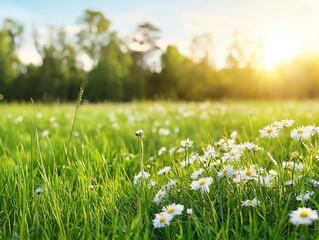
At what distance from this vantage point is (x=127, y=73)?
1960 inches

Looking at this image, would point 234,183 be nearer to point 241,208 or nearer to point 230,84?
point 241,208

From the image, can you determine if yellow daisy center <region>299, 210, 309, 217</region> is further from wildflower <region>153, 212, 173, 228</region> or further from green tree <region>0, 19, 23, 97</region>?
green tree <region>0, 19, 23, 97</region>

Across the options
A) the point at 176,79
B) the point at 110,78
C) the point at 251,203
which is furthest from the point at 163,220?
the point at 176,79

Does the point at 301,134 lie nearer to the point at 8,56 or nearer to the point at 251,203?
the point at 251,203

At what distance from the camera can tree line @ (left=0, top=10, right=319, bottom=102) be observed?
151ft

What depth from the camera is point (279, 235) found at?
202 cm

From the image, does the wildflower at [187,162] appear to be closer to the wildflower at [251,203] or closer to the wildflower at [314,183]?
the wildflower at [251,203]

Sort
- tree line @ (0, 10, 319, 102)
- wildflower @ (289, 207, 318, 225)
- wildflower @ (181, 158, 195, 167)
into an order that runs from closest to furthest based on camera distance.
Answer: wildflower @ (289, 207, 318, 225) < wildflower @ (181, 158, 195, 167) < tree line @ (0, 10, 319, 102)

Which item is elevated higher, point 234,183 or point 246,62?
point 246,62

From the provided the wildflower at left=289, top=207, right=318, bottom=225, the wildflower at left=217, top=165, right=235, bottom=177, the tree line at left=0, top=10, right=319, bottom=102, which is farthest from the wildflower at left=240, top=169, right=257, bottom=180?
the tree line at left=0, top=10, right=319, bottom=102

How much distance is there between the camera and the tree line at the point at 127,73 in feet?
151

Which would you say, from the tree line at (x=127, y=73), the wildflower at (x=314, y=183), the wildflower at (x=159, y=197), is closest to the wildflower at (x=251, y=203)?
the wildflower at (x=314, y=183)

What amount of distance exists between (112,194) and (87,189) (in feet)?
0.51

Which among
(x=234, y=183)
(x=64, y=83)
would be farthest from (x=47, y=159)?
(x=64, y=83)
